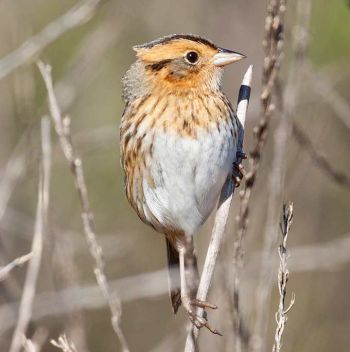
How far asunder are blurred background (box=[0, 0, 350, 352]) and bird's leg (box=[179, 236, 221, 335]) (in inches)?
16.8

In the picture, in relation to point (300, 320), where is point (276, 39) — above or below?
above

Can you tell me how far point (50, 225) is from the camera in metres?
3.50

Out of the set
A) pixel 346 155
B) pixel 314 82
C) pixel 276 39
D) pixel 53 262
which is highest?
pixel 276 39

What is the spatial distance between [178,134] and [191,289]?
2.66 ft

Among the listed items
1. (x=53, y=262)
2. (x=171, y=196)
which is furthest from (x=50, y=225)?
(x=171, y=196)

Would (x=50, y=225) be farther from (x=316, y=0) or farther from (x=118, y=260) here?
(x=316, y=0)

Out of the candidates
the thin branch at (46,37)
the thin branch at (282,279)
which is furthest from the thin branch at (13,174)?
the thin branch at (282,279)

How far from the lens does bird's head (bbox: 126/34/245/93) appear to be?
11.3 ft

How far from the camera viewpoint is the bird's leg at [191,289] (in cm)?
250

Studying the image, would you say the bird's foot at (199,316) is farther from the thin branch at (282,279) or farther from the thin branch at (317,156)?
the thin branch at (317,156)

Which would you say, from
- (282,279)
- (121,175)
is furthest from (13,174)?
(121,175)

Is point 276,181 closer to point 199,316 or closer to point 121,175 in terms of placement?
point 199,316

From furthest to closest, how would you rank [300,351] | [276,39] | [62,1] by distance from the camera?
[62,1] → [300,351] → [276,39]

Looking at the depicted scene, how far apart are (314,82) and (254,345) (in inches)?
57.2
